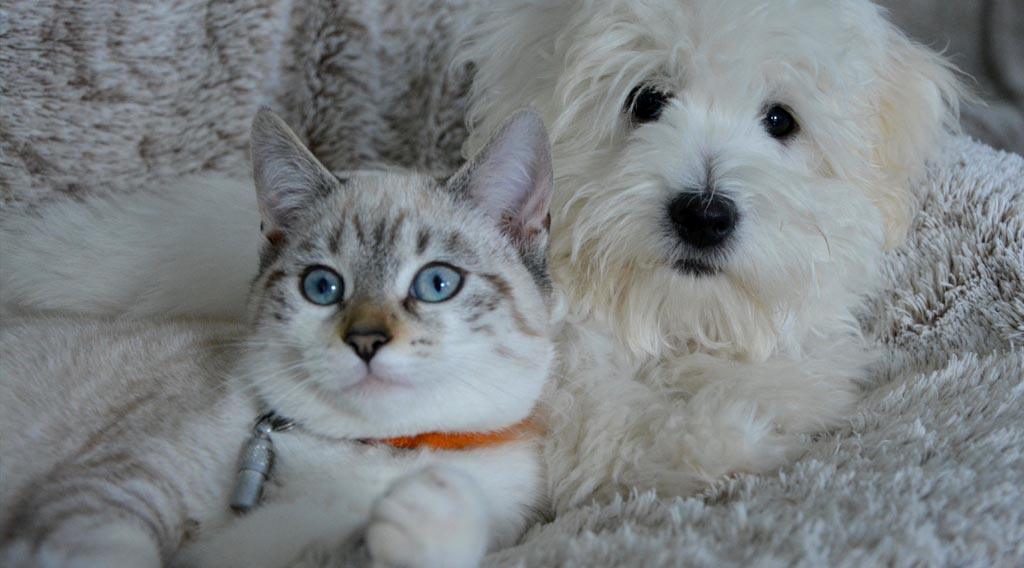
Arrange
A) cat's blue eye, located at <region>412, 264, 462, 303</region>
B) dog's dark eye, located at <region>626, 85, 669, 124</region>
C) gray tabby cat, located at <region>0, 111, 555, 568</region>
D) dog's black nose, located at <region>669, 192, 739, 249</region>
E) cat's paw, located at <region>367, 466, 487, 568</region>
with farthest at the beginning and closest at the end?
dog's dark eye, located at <region>626, 85, 669, 124</region>, dog's black nose, located at <region>669, 192, 739, 249</region>, cat's blue eye, located at <region>412, 264, 462, 303</region>, gray tabby cat, located at <region>0, 111, 555, 568</region>, cat's paw, located at <region>367, 466, 487, 568</region>

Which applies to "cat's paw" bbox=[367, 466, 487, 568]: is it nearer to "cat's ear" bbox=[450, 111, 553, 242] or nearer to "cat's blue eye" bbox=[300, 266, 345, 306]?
"cat's blue eye" bbox=[300, 266, 345, 306]

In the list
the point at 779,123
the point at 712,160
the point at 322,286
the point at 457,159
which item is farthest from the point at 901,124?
the point at 322,286

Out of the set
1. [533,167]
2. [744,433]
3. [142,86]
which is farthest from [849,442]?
[142,86]

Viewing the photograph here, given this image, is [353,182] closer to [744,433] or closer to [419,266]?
[419,266]

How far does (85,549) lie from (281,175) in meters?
0.47

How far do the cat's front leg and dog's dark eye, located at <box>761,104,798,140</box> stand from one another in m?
0.93

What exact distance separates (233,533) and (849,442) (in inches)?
27.6

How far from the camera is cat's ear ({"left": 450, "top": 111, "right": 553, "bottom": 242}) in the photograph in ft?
3.32

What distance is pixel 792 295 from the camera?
115cm

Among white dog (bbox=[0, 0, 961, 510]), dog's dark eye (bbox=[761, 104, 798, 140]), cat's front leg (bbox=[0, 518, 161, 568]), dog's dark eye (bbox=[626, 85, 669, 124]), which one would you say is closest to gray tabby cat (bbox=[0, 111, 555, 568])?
cat's front leg (bbox=[0, 518, 161, 568])

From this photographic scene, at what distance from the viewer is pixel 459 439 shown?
97 centimetres

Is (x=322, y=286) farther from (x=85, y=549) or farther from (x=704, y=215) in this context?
(x=704, y=215)

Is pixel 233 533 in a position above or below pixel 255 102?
below

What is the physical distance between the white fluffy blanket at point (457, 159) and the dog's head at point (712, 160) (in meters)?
0.21
